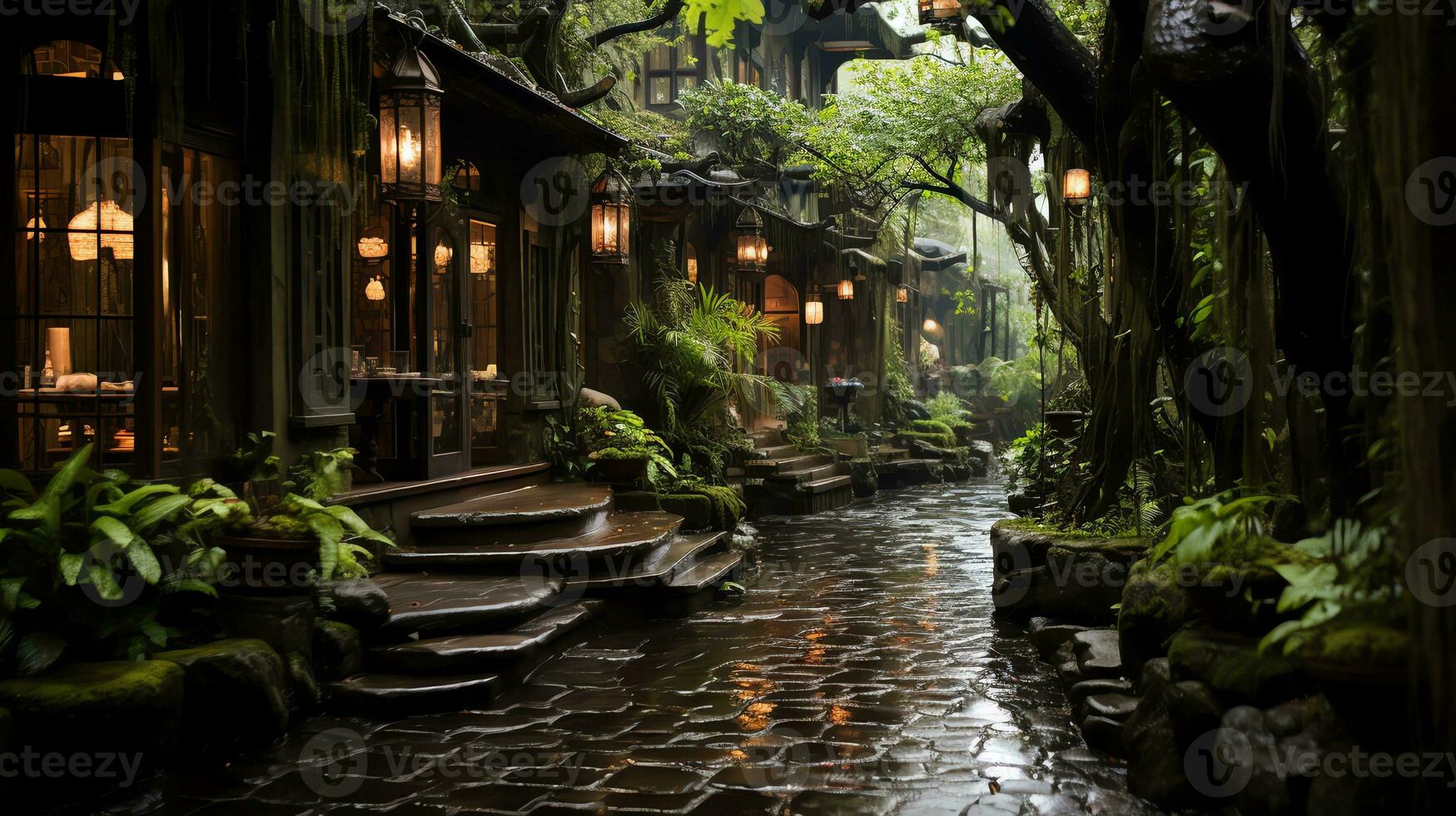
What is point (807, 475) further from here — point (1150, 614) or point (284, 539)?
point (1150, 614)

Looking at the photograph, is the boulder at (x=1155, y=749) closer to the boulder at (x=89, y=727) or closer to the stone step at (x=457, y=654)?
the stone step at (x=457, y=654)

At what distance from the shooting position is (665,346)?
16500 mm

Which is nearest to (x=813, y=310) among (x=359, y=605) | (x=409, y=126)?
(x=409, y=126)

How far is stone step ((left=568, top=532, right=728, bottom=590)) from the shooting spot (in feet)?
31.1

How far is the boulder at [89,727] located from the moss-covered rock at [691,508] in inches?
303

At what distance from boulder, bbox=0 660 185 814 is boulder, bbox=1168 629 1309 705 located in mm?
4927

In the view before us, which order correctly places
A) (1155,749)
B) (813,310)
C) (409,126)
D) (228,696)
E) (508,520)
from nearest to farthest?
(1155,749), (228,696), (409,126), (508,520), (813,310)

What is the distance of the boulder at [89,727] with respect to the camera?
5.04m

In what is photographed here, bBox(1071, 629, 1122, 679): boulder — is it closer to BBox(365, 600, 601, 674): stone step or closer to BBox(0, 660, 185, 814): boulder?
BBox(365, 600, 601, 674): stone step

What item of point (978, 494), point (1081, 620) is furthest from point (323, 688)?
point (978, 494)

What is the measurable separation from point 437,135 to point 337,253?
127cm

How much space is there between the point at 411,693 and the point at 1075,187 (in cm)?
784

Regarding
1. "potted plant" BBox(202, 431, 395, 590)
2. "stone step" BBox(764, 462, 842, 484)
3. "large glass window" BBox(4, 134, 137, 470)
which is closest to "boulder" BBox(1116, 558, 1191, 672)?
"potted plant" BBox(202, 431, 395, 590)

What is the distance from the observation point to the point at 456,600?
7797mm
